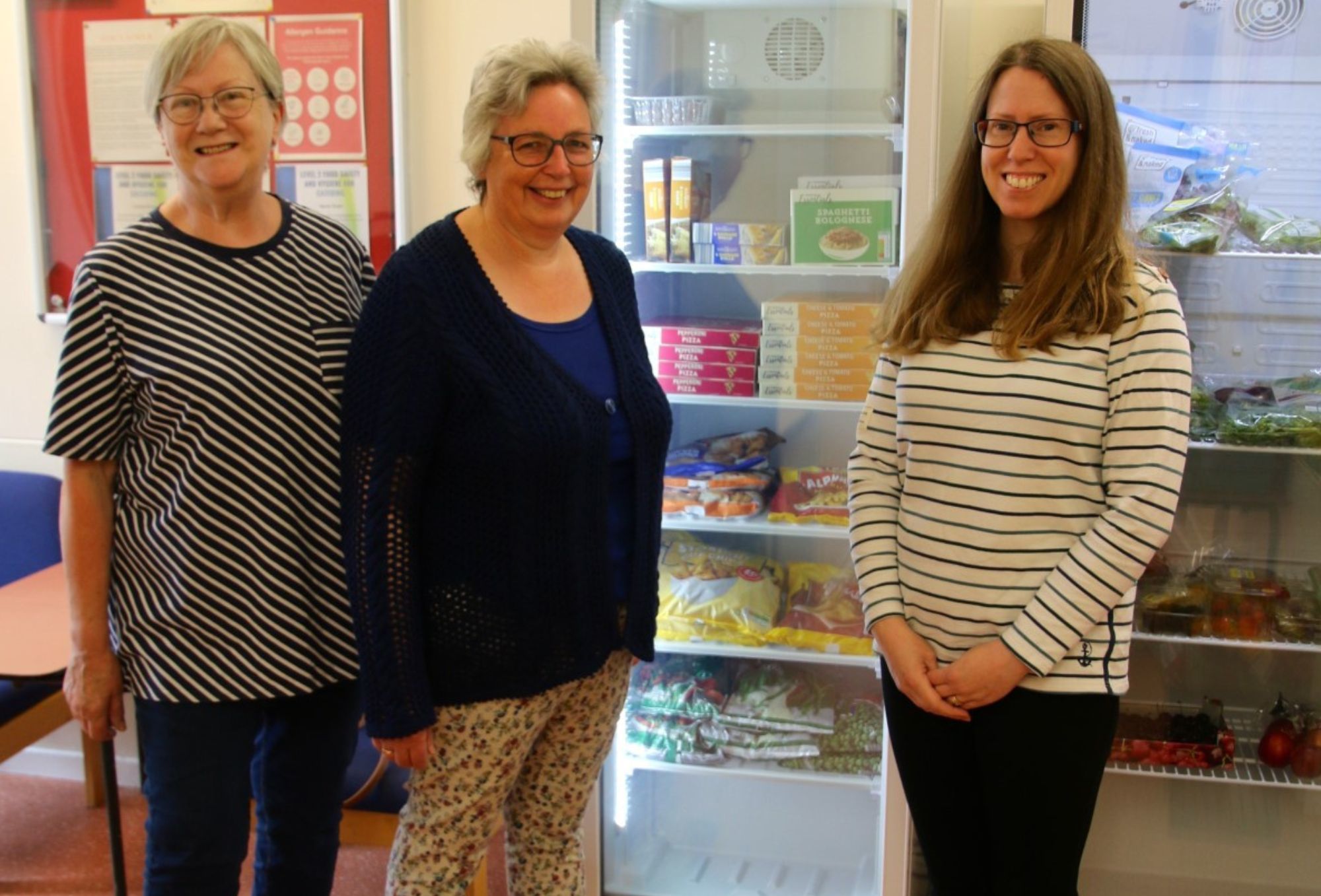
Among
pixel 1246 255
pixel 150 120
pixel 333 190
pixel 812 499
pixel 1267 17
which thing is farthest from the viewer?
pixel 333 190

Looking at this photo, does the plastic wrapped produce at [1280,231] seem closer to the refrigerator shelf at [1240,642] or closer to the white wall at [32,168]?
the refrigerator shelf at [1240,642]

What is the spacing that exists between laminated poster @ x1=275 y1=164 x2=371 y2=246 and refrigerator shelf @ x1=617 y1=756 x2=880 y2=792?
1.40 m

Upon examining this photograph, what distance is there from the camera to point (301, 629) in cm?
170

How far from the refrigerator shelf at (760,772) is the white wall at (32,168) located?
138cm

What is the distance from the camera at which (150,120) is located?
2779mm

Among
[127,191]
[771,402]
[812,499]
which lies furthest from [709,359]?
[127,191]

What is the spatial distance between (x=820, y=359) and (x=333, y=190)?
50.8 inches

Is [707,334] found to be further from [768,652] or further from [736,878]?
[736,878]

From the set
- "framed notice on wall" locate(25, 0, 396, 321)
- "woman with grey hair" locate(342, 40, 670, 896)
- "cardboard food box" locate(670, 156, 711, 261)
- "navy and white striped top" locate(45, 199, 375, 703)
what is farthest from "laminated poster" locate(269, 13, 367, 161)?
"woman with grey hair" locate(342, 40, 670, 896)

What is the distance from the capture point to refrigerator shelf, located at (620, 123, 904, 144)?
7.55 ft

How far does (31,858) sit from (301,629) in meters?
1.64

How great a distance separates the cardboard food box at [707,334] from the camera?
96.9 inches

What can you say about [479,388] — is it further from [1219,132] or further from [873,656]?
[1219,132]

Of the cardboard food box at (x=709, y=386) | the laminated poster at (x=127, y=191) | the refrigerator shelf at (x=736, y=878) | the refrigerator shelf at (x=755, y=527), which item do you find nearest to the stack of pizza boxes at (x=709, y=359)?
the cardboard food box at (x=709, y=386)
